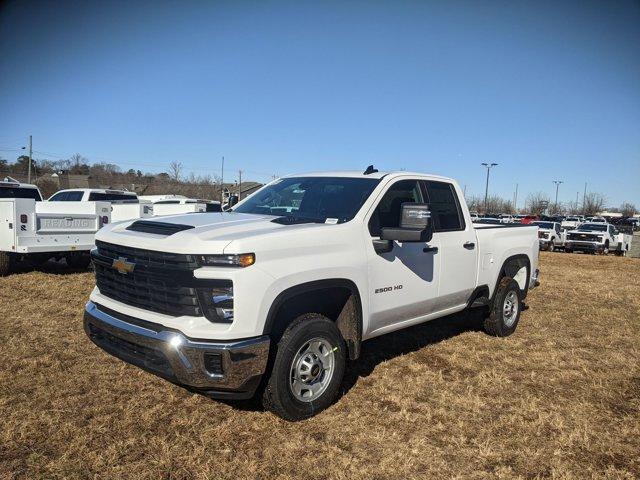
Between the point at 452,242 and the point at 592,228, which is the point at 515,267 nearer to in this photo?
the point at 452,242

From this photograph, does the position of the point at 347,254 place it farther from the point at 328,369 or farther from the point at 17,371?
the point at 17,371

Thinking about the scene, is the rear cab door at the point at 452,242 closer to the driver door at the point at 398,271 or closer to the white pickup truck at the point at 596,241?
the driver door at the point at 398,271

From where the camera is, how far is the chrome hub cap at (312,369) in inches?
143

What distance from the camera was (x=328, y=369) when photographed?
3.87 meters

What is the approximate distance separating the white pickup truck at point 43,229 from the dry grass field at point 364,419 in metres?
3.03

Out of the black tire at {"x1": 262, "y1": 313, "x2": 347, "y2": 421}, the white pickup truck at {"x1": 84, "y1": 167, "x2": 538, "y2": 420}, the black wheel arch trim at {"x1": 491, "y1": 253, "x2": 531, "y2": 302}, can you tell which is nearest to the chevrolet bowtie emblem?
the white pickup truck at {"x1": 84, "y1": 167, "x2": 538, "y2": 420}

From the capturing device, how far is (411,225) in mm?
3996

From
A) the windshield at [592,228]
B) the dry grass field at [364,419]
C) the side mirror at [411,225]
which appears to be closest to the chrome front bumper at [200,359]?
the dry grass field at [364,419]

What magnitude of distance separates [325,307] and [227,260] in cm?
117

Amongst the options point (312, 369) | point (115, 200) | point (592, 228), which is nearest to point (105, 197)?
point (115, 200)

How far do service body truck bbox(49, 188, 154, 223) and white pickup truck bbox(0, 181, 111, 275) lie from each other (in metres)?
0.55

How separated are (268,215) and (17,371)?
278cm

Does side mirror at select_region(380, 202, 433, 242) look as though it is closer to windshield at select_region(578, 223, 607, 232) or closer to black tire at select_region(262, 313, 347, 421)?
black tire at select_region(262, 313, 347, 421)

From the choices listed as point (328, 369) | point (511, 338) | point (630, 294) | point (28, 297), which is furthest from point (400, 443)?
point (630, 294)
